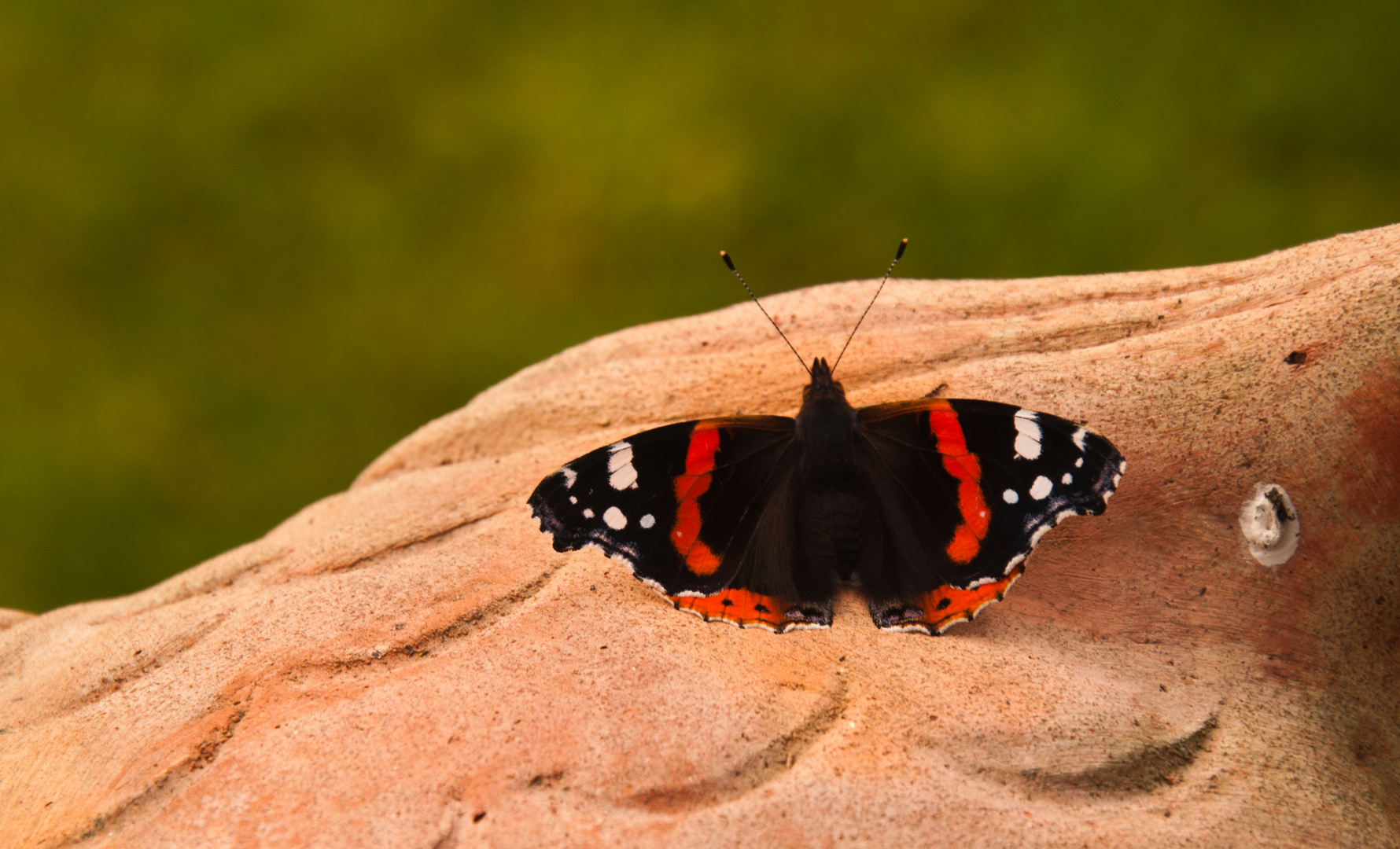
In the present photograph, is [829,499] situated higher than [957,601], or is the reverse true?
[829,499]

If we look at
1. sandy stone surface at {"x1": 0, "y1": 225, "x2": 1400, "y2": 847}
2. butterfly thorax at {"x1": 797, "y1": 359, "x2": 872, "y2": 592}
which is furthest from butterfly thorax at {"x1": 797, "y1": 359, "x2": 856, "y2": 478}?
sandy stone surface at {"x1": 0, "y1": 225, "x2": 1400, "y2": 847}

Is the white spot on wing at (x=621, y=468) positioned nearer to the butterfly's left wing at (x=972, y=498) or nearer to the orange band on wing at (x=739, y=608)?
the orange band on wing at (x=739, y=608)

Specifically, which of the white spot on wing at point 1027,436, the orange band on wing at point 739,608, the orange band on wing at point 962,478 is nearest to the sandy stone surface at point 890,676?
the orange band on wing at point 739,608

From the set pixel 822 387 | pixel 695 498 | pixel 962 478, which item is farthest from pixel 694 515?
pixel 962 478

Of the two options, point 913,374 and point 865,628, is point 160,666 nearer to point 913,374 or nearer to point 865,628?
point 865,628

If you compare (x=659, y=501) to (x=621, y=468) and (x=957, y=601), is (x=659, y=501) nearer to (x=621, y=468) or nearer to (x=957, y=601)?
(x=621, y=468)

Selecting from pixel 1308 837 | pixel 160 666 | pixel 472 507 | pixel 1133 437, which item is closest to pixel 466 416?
pixel 472 507
